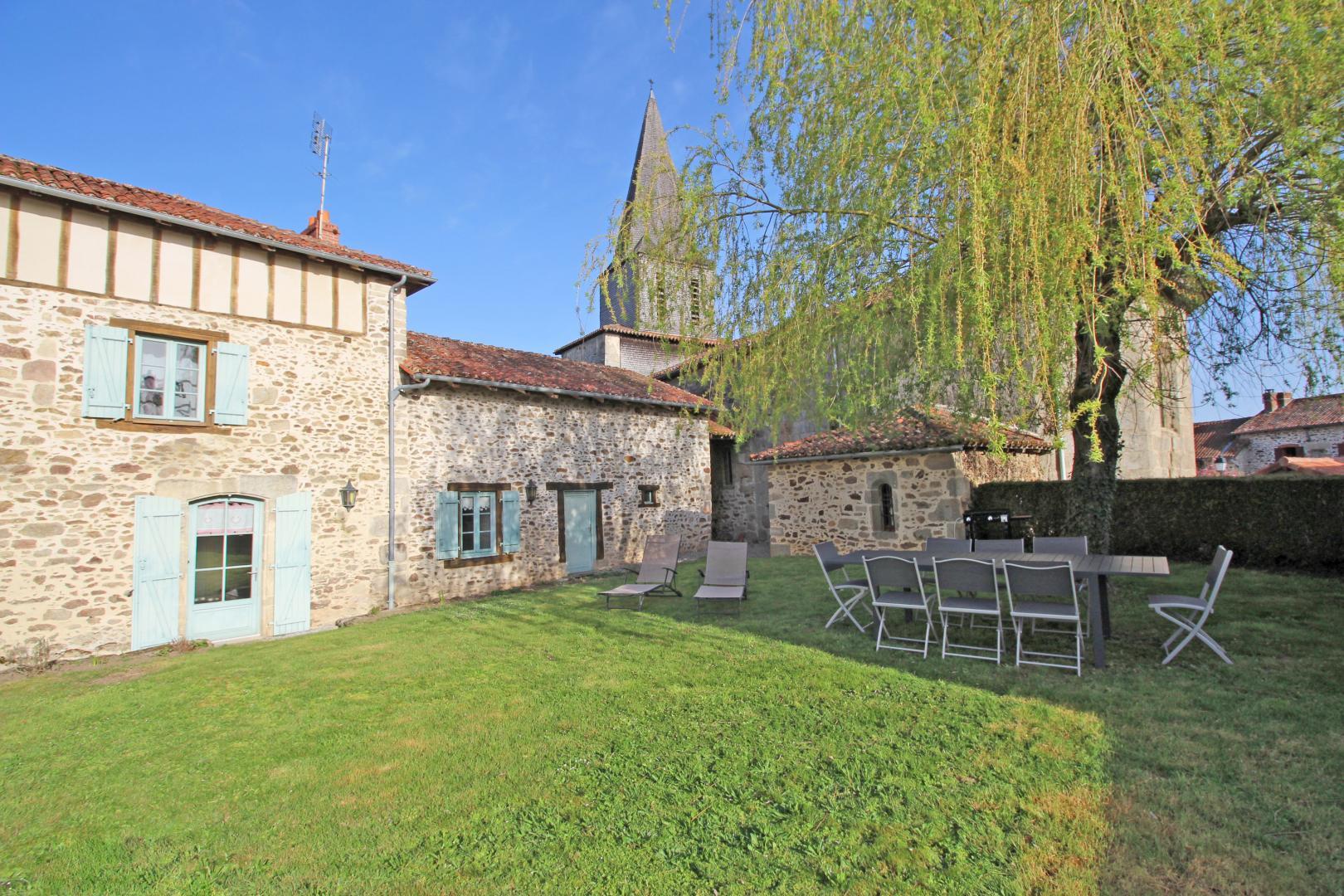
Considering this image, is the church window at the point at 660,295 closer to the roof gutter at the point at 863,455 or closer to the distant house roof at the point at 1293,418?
the roof gutter at the point at 863,455

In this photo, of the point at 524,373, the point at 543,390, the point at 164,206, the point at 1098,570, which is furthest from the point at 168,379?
the point at 1098,570

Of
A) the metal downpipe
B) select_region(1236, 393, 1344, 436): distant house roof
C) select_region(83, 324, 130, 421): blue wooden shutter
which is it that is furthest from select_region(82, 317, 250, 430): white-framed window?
select_region(1236, 393, 1344, 436): distant house roof

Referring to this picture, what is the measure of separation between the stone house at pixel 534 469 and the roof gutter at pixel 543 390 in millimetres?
24

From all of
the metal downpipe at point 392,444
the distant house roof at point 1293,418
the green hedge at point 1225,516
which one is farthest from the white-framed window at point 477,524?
the distant house roof at point 1293,418

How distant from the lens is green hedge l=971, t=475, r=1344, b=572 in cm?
834

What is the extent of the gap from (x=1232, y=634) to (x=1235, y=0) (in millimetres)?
4883

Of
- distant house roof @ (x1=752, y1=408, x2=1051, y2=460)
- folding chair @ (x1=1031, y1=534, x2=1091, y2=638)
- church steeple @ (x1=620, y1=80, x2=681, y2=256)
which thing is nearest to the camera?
church steeple @ (x1=620, y1=80, x2=681, y2=256)

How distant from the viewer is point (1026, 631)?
593 cm

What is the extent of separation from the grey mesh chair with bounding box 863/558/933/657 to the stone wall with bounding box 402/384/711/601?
4.09m

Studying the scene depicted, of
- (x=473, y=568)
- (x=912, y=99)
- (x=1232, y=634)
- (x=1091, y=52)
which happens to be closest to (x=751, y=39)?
(x=912, y=99)

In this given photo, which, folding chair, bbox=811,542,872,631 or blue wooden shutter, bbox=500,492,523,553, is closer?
folding chair, bbox=811,542,872,631

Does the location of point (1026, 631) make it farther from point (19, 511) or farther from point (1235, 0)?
point (19, 511)

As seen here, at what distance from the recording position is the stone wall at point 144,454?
6.68 meters

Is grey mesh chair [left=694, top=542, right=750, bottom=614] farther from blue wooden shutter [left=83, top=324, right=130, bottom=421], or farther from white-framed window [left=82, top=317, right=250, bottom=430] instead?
blue wooden shutter [left=83, top=324, right=130, bottom=421]
